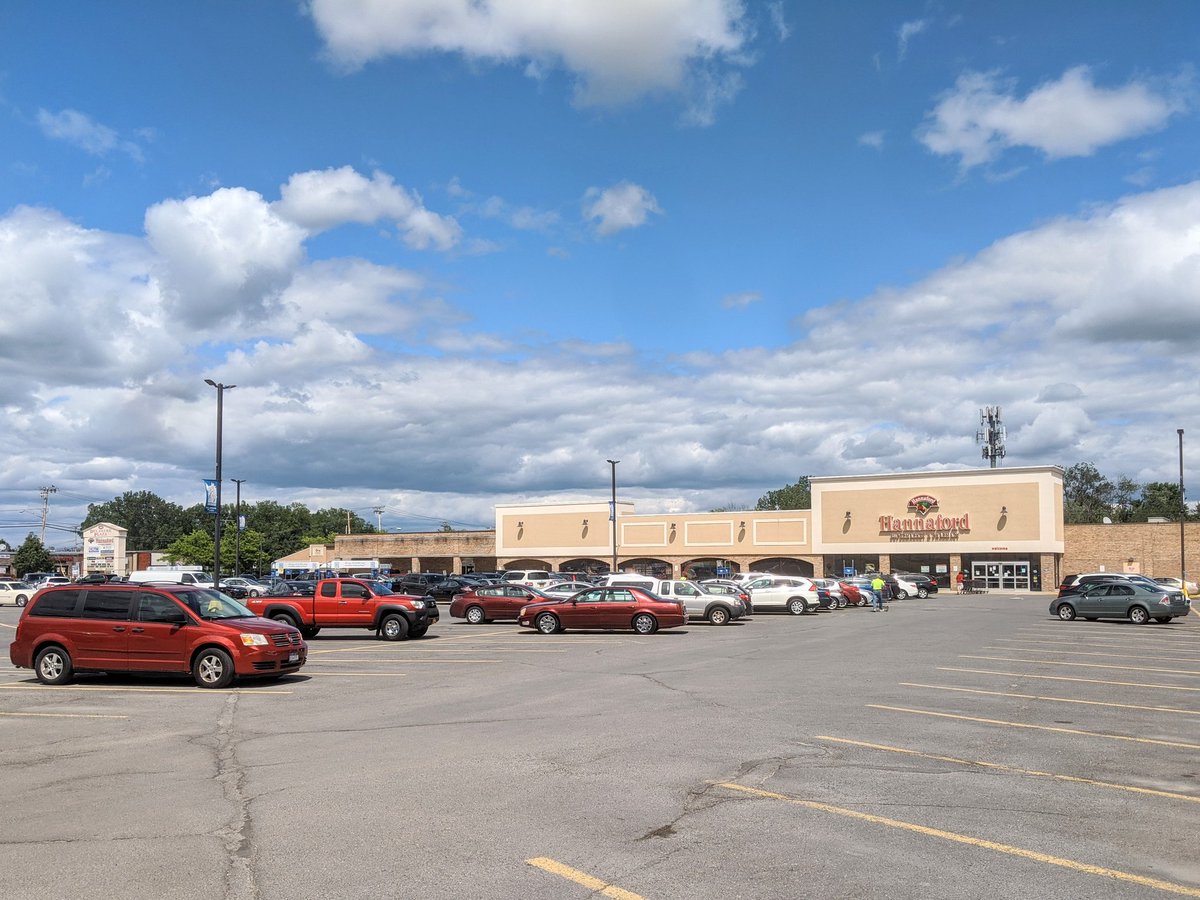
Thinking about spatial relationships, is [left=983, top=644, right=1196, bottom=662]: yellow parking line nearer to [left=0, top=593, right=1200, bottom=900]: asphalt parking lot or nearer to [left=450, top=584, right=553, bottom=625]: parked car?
[left=0, top=593, right=1200, bottom=900]: asphalt parking lot

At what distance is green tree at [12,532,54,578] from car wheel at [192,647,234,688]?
364 ft

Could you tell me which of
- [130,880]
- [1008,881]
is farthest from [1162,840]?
[130,880]

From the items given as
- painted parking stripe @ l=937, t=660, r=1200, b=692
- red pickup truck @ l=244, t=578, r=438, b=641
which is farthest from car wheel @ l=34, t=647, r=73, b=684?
painted parking stripe @ l=937, t=660, r=1200, b=692

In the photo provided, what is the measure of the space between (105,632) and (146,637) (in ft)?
2.37

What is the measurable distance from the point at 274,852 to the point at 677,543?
75.6 metres

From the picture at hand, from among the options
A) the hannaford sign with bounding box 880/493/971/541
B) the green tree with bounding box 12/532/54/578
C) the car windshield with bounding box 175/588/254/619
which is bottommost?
the green tree with bounding box 12/532/54/578

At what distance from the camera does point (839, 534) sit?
7525cm

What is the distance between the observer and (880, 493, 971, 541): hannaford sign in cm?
7119

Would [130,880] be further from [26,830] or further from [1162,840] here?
[1162,840]

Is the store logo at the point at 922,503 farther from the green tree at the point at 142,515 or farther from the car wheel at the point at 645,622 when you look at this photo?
the green tree at the point at 142,515

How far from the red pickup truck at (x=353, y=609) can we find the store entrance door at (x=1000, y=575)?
52066mm

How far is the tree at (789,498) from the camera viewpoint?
492 feet

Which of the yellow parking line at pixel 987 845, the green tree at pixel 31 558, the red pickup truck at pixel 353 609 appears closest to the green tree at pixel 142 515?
the green tree at pixel 31 558

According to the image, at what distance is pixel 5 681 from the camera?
58.2 ft
